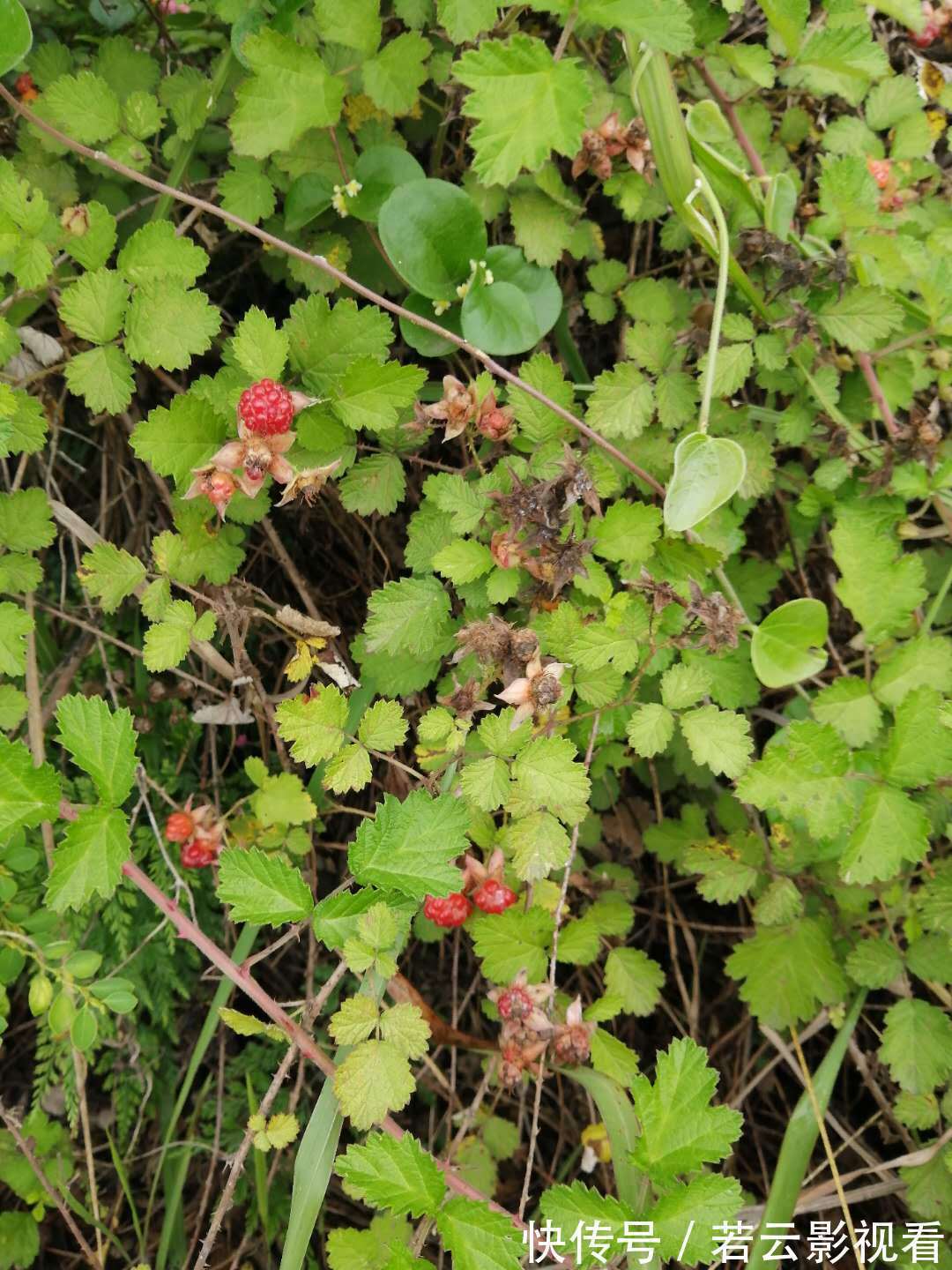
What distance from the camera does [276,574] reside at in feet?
6.61

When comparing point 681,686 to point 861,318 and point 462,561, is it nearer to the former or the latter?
point 462,561

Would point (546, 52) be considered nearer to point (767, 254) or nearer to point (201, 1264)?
point (767, 254)

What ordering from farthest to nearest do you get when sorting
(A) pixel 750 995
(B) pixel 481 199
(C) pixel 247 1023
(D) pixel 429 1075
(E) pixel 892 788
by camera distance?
(D) pixel 429 1075, (A) pixel 750 995, (B) pixel 481 199, (E) pixel 892 788, (C) pixel 247 1023

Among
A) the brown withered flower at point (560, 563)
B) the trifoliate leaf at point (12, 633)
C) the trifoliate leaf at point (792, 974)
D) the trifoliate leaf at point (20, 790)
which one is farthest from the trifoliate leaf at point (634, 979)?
the trifoliate leaf at point (12, 633)

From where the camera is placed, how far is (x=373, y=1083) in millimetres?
1172

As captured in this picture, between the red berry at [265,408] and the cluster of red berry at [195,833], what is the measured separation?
664 millimetres

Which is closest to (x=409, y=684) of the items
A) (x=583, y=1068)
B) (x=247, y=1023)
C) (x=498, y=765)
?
(x=498, y=765)

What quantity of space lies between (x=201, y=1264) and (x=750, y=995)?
975 mm

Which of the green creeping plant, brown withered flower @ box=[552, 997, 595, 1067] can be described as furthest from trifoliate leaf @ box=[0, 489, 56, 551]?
brown withered flower @ box=[552, 997, 595, 1067]

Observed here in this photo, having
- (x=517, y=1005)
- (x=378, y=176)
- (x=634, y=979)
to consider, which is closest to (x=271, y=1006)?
(x=517, y=1005)

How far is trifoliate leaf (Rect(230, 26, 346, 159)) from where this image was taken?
1.46 meters

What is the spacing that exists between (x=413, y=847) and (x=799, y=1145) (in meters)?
0.91

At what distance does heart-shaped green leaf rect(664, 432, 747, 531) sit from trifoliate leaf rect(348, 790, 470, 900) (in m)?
0.49

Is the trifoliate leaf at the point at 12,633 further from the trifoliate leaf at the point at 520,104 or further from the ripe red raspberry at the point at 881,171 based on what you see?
the ripe red raspberry at the point at 881,171
